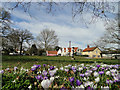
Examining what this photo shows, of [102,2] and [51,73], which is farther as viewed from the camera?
[102,2]

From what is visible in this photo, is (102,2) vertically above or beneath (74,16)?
above

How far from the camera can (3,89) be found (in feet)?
4.92

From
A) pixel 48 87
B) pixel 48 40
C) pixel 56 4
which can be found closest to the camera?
pixel 48 87

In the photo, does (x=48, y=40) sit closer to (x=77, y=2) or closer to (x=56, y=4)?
(x=56, y=4)

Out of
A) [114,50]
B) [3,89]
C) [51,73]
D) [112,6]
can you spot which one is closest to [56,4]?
[112,6]

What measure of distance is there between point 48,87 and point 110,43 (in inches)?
433

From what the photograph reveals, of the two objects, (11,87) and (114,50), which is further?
(114,50)

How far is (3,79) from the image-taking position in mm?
1709

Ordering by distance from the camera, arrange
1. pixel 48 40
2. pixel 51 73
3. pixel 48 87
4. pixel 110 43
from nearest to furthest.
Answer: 1. pixel 48 87
2. pixel 51 73
3. pixel 48 40
4. pixel 110 43

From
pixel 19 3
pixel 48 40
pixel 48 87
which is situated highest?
pixel 19 3

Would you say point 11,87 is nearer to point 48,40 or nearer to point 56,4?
point 56,4

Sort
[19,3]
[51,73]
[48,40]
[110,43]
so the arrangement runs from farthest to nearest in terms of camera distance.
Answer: [110,43] < [48,40] < [19,3] < [51,73]

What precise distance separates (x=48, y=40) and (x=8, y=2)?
1.80 m

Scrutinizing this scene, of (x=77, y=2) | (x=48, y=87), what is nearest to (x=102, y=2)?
(x=77, y=2)
